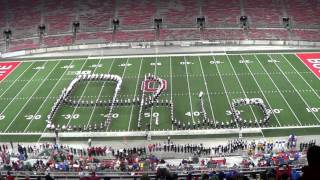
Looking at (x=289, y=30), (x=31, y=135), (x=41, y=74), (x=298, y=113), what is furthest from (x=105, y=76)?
(x=289, y=30)

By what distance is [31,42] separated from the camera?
3884cm

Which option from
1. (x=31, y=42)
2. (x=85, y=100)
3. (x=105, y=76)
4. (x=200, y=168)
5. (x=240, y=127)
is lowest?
(x=200, y=168)

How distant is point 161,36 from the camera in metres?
38.8

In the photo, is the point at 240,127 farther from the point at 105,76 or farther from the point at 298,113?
the point at 105,76

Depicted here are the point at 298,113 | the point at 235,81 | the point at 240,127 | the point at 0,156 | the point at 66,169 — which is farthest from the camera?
the point at 235,81

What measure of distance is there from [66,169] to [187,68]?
1690 cm

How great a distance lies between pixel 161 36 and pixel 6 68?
567 inches

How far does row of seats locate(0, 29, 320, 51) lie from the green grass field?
538cm

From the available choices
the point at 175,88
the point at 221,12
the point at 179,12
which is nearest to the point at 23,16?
the point at 179,12

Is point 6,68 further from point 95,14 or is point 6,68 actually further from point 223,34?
point 223,34

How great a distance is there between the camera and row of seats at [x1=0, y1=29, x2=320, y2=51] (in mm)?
37812

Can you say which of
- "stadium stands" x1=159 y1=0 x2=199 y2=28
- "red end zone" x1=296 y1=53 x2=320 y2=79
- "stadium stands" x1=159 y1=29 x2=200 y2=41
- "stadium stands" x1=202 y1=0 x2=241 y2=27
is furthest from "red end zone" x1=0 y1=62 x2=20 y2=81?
"red end zone" x1=296 y1=53 x2=320 y2=79

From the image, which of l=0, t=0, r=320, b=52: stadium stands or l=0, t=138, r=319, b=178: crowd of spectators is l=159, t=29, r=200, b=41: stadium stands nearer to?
l=0, t=0, r=320, b=52: stadium stands

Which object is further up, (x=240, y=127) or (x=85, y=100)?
(x=85, y=100)
